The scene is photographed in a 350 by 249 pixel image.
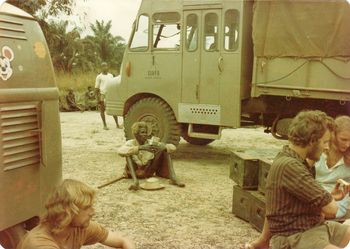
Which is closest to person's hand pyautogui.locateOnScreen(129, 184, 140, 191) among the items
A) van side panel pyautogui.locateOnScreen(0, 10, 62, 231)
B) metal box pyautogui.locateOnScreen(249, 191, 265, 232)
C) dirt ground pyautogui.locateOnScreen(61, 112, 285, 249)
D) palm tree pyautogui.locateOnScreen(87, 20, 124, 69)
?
dirt ground pyautogui.locateOnScreen(61, 112, 285, 249)

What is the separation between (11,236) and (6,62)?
0.95 m

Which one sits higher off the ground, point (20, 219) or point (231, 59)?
point (231, 59)

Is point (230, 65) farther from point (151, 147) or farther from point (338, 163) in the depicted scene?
point (338, 163)

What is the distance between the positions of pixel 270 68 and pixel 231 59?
24.9 inches

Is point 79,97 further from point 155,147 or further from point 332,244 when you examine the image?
point 332,244

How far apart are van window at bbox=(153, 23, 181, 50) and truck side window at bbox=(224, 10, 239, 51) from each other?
814 millimetres

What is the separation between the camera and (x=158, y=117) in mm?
7566

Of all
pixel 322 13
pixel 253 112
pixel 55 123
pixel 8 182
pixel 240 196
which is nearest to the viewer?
pixel 8 182

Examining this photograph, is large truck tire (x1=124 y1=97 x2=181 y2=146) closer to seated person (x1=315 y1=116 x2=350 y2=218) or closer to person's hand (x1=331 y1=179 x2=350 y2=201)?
seated person (x1=315 y1=116 x2=350 y2=218)

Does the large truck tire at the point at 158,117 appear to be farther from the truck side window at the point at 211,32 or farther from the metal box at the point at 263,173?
the metal box at the point at 263,173

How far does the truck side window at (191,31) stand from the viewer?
725 centimetres

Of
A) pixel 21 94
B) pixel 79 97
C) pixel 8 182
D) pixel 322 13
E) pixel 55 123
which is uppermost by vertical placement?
pixel 322 13

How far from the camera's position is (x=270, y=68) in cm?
650

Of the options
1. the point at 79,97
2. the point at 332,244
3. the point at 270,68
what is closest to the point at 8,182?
the point at 332,244
